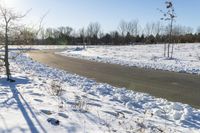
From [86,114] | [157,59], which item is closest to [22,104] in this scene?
[86,114]

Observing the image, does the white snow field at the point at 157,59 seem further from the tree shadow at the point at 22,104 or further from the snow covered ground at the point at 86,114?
the tree shadow at the point at 22,104

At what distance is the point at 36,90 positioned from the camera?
995 centimetres

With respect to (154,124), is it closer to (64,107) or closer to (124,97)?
(64,107)

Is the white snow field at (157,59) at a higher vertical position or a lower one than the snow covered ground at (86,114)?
lower

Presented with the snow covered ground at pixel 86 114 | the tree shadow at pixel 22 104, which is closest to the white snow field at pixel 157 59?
the snow covered ground at pixel 86 114

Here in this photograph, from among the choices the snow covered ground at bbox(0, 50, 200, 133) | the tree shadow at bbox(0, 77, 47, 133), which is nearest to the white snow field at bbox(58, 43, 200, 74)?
the snow covered ground at bbox(0, 50, 200, 133)

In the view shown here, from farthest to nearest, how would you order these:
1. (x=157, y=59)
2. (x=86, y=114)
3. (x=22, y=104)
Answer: (x=157, y=59), (x=22, y=104), (x=86, y=114)

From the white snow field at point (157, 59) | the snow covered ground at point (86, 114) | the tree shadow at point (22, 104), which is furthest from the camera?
the white snow field at point (157, 59)

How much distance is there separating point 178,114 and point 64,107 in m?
2.89

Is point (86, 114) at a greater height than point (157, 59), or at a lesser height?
greater

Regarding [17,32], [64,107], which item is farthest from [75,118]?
[17,32]

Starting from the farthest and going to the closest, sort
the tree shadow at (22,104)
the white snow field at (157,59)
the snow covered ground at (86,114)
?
1. the white snow field at (157,59)
2. the snow covered ground at (86,114)
3. the tree shadow at (22,104)

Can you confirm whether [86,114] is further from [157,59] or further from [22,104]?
[157,59]

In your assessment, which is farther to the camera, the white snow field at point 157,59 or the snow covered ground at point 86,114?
the white snow field at point 157,59
